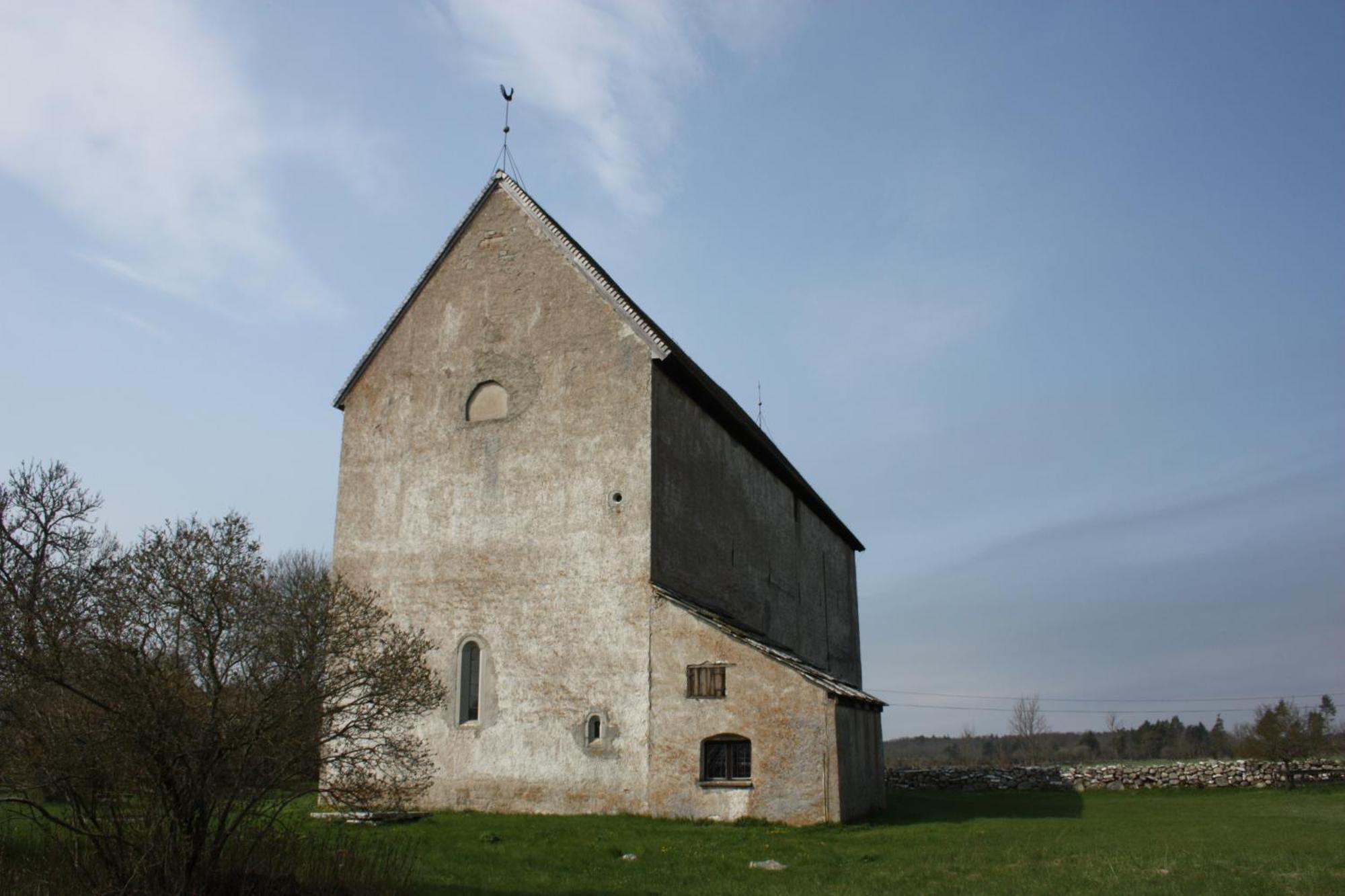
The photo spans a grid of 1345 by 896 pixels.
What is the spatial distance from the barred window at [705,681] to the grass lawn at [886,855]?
2.30 m

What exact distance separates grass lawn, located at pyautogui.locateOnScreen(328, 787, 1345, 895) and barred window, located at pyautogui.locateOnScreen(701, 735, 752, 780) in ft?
3.04

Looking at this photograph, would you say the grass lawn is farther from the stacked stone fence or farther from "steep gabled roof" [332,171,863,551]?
the stacked stone fence

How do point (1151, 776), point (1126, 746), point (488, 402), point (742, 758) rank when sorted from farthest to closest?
1. point (1126, 746)
2. point (1151, 776)
3. point (488, 402)
4. point (742, 758)

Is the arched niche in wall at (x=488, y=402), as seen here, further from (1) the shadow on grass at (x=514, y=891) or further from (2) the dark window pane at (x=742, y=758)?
(1) the shadow on grass at (x=514, y=891)

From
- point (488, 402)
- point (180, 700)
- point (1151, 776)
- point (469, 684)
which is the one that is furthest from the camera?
point (1151, 776)

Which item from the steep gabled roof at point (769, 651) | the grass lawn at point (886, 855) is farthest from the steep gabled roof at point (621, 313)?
the grass lawn at point (886, 855)

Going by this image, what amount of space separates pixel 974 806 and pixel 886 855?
549 inches

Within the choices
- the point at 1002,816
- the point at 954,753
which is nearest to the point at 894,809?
the point at 1002,816

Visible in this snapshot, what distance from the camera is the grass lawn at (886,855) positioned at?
38.1 ft

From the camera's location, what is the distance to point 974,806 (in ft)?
87.8

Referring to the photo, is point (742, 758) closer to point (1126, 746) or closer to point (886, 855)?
point (886, 855)

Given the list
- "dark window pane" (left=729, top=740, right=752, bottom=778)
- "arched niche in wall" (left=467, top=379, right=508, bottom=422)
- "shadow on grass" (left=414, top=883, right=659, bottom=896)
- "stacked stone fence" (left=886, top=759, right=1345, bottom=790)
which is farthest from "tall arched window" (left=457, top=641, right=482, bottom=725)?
"stacked stone fence" (left=886, top=759, right=1345, bottom=790)

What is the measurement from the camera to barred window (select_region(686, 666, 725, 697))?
1831 centimetres

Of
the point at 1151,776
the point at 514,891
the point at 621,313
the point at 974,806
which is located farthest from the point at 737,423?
the point at 1151,776
